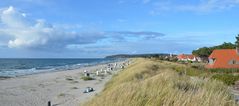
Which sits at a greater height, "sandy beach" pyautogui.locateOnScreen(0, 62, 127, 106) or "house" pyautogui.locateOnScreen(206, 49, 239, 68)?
"house" pyautogui.locateOnScreen(206, 49, 239, 68)

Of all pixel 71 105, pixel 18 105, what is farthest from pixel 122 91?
pixel 18 105

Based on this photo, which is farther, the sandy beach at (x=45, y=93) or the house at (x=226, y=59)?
the house at (x=226, y=59)

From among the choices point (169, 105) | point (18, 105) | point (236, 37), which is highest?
point (236, 37)

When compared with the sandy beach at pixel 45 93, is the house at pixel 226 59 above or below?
above

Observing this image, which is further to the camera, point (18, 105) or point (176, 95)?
point (18, 105)

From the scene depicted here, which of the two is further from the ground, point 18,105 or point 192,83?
point 192,83

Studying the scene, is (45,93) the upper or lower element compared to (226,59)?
lower

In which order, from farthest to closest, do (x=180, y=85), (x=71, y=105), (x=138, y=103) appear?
(x=71, y=105) → (x=180, y=85) → (x=138, y=103)

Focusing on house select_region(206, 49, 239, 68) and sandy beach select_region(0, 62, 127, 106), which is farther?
house select_region(206, 49, 239, 68)

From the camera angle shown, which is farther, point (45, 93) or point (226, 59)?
point (226, 59)

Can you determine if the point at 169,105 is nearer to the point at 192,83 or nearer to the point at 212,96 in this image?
the point at 212,96

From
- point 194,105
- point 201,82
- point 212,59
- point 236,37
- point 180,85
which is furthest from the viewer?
point 236,37

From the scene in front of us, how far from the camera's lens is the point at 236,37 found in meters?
80.9

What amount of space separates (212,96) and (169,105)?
1130 millimetres
